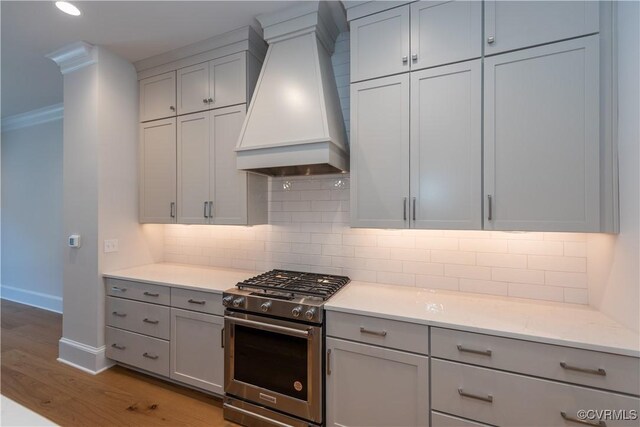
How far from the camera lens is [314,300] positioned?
1917 millimetres

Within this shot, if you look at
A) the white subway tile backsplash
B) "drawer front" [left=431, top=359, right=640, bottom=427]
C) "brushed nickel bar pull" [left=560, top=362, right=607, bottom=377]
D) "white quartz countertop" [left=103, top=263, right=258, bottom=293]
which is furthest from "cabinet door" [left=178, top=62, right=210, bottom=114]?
"brushed nickel bar pull" [left=560, top=362, right=607, bottom=377]

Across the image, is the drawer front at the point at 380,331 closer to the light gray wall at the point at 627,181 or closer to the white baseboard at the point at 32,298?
the light gray wall at the point at 627,181

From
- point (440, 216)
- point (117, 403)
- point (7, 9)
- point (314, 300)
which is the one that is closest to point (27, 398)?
point (117, 403)

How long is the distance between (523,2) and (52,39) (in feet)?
12.0

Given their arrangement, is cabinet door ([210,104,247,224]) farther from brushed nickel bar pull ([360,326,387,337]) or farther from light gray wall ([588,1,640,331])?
light gray wall ([588,1,640,331])

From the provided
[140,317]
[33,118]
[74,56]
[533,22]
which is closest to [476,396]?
[533,22]

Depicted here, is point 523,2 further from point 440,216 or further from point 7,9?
point 7,9

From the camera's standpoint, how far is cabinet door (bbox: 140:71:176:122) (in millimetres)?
2811

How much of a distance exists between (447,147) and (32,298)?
244 inches

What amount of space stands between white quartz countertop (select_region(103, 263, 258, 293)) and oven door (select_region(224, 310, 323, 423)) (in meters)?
0.36

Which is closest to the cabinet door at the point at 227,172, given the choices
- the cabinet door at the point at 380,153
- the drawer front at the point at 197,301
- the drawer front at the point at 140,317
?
the drawer front at the point at 197,301

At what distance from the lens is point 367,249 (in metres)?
2.42

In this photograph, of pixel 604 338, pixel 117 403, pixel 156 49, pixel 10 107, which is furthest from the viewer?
pixel 10 107

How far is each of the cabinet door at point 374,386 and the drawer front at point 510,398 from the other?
3.8 inches
